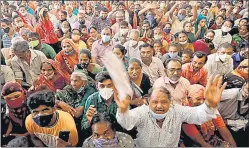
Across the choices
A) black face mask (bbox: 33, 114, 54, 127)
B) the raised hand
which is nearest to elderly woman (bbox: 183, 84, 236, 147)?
the raised hand

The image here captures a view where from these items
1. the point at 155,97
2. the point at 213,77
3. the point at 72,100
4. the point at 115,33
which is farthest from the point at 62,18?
the point at 213,77

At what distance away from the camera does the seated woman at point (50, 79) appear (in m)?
3.27

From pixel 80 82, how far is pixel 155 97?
0.66 m

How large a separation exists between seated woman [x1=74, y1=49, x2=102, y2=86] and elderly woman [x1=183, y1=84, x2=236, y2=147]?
821 mm

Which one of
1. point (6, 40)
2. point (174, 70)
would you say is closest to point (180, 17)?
point (174, 70)

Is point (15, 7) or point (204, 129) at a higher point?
point (15, 7)

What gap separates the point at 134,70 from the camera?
322 cm

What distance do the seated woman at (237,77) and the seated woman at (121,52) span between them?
867 millimetres

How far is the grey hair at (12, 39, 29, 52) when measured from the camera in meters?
3.32

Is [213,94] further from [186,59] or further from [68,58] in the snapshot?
[68,58]

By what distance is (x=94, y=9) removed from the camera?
3797mm

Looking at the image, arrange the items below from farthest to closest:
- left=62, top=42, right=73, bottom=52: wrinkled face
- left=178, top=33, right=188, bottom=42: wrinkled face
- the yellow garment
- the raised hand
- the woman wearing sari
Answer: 1. the woman wearing sari
2. left=178, top=33, right=188, bottom=42: wrinkled face
3. left=62, top=42, right=73, bottom=52: wrinkled face
4. the yellow garment
5. the raised hand

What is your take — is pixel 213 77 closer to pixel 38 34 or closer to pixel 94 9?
pixel 94 9

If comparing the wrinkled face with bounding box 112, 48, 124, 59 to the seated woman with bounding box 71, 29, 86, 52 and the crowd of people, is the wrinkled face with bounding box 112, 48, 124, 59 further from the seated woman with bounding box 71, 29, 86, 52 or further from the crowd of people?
the seated woman with bounding box 71, 29, 86, 52
